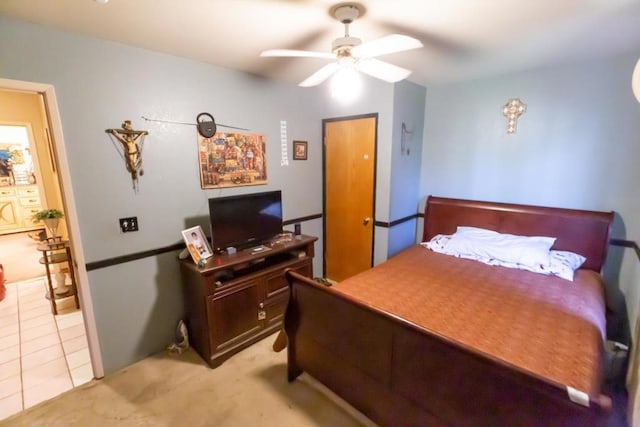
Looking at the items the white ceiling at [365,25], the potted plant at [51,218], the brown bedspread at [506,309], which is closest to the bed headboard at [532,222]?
the brown bedspread at [506,309]

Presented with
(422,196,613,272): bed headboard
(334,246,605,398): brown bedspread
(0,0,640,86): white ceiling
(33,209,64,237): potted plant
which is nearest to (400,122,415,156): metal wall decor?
(422,196,613,272): bed headboard

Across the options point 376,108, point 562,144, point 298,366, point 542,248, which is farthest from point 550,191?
point 298,366

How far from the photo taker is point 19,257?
4.85 meters

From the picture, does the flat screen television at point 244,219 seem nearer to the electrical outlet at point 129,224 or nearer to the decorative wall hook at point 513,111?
the electrical outlet at point 129,224

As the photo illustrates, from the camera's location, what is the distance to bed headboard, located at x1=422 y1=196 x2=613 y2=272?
8.14 feet

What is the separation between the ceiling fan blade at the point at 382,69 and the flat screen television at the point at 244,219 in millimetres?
1390

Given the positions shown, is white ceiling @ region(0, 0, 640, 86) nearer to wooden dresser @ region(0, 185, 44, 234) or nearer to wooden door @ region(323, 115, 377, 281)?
wooden door @ region(323, 115, 377, 281)

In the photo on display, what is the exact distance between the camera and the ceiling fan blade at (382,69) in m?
1.74

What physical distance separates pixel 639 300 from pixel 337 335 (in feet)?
6.57

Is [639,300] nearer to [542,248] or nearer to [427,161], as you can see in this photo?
[542,248]

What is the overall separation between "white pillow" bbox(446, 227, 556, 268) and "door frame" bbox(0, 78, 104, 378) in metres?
3.06

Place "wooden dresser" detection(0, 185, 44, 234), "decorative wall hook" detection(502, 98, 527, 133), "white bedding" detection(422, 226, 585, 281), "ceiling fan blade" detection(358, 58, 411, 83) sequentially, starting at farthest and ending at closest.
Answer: "wooden dresser" detection(0, 185, 44, 234)
"decorative wall hook" detection(502, 98, 527, 133)
"white bedding" detection(422, 226, 585, 281)
"ceiling fan blade" detection(358, 58, 411, 83)

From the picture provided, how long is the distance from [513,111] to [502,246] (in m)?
1.33

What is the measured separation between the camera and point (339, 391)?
183 cm
